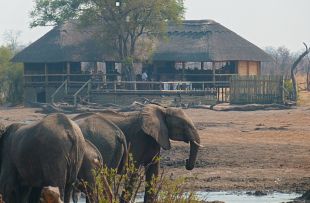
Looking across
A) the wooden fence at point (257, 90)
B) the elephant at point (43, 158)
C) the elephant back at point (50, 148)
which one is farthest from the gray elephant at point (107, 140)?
the wooden fence at point (257, 90)

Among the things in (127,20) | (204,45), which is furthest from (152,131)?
(204,45)

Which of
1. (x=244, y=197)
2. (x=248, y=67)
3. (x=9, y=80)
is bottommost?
(x=244, y=197)

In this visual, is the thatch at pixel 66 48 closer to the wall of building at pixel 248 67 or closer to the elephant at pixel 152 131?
the wall of building at pixel 248 67

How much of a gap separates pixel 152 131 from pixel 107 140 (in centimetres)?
138

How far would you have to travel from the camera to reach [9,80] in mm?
55469

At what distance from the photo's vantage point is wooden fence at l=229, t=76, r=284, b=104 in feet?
145

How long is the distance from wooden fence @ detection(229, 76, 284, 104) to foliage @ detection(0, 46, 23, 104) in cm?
1237

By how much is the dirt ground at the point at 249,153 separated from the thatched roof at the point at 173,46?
14.4 metres

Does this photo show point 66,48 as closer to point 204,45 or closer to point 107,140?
point 204,45

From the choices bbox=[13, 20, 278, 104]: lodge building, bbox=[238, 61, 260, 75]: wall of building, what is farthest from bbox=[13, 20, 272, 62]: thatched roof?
bbox=[238, 61, 260, 75]: wall of building

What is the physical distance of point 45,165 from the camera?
507 inches

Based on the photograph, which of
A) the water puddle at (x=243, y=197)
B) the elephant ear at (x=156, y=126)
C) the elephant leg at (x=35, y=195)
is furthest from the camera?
the water puddle at (x=243, y=197)

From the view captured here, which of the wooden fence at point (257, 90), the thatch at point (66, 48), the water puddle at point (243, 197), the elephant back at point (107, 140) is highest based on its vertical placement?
the thatch at point (66, 48)

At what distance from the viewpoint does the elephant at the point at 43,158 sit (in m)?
12.8
